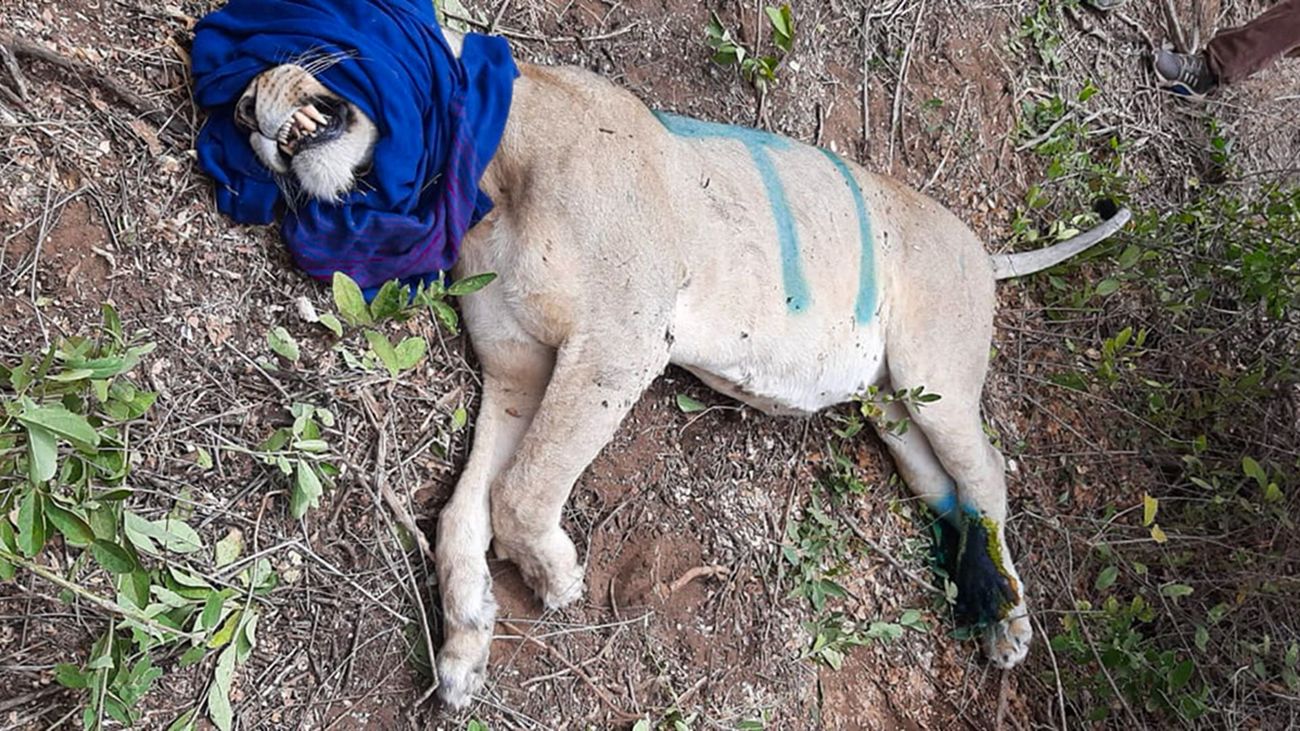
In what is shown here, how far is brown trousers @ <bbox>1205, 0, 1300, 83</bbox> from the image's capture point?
20.5ft

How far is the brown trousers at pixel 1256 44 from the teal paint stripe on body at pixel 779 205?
13.7 ft

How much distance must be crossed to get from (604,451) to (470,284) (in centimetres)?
102

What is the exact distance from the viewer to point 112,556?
2.07 metres

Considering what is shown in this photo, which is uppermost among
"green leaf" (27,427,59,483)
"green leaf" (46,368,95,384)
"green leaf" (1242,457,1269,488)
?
"green leaf" (46,368,95,384)

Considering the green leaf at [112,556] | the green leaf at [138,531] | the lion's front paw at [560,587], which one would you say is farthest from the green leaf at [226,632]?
the lion's front paw at [560,587]

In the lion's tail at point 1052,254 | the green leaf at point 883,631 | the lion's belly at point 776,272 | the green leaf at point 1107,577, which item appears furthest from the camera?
the lion's tail at point 1052,254

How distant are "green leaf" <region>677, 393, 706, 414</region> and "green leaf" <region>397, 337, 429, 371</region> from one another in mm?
1276

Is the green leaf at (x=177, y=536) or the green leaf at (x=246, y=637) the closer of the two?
the green leaf at (x=177, y=536)

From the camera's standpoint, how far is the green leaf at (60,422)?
6.33ft

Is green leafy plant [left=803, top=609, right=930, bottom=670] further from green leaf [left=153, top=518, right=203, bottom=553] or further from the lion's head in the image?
the lion's head

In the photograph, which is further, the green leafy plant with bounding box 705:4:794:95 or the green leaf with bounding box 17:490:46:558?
the green leafy plant with bounding box 705:4:794:95

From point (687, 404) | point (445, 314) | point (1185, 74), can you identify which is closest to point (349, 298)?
point (445, 314)

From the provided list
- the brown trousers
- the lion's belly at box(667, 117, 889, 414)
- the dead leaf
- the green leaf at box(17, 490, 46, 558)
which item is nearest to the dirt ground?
the dead leaf

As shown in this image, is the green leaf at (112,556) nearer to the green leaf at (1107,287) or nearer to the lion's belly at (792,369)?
the lion's belly at (792,369)
